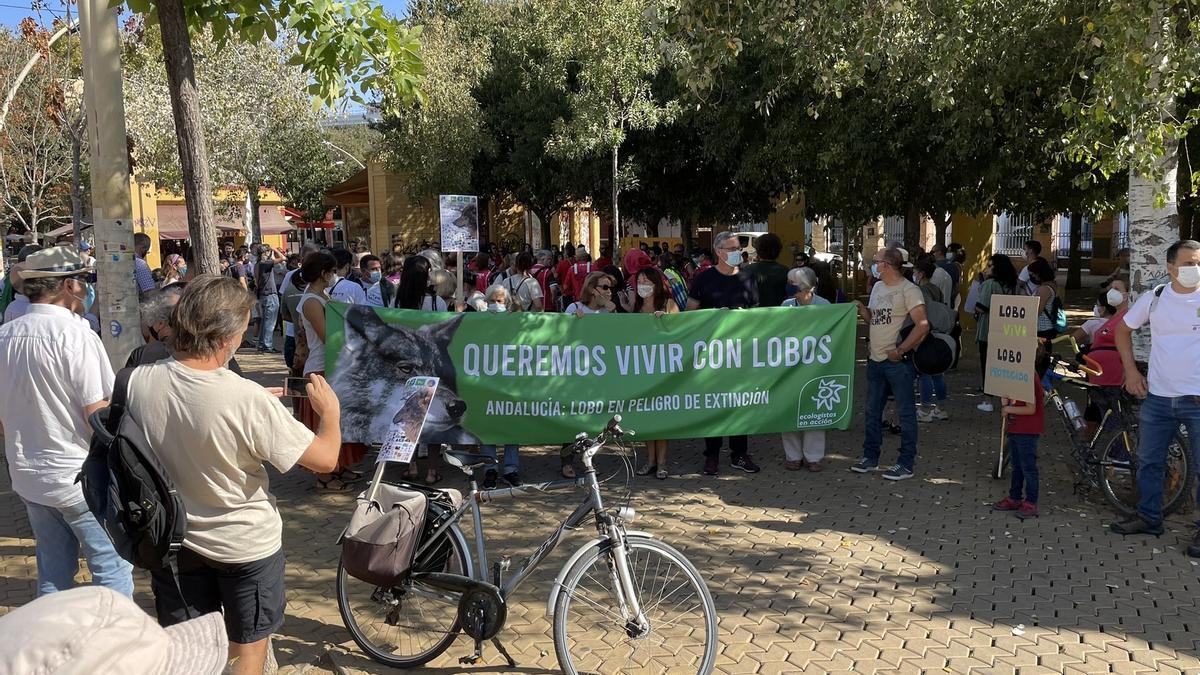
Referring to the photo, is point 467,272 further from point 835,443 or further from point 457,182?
point 457,182

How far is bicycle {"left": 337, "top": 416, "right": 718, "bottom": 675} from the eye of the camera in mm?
3984

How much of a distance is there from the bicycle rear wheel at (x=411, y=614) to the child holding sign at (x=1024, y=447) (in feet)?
13.8

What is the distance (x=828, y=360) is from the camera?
7.81 meters

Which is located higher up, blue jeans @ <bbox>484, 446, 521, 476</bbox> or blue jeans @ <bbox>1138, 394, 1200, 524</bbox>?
blue jeans @ <bbox>1138, 394, 1200, 524</bbox>

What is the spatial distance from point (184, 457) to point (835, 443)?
6.94m

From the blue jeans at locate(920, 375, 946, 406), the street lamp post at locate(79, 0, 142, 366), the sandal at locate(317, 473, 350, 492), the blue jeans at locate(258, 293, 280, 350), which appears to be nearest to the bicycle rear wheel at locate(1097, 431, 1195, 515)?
the blue jeans at locate(920, 375, 946, 406)

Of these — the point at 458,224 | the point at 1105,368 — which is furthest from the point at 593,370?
the point at 458,224

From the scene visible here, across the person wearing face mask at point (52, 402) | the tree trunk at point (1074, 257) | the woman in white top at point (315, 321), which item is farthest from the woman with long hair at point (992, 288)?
the tree trunk at point (1074, 257)

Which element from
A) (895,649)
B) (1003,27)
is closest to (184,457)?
(895,649)

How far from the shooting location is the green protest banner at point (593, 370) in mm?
7008

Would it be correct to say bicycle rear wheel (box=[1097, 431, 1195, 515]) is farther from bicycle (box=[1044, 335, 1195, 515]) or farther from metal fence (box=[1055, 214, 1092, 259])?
metal fence (box=[1055, 214, 1092, 259])

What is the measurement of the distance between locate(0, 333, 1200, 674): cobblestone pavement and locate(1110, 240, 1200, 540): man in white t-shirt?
282 millimetres

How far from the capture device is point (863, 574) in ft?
18.6

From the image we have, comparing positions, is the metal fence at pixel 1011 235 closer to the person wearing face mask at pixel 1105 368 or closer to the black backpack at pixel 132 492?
the person wearing face mask at pixel 1105 368
